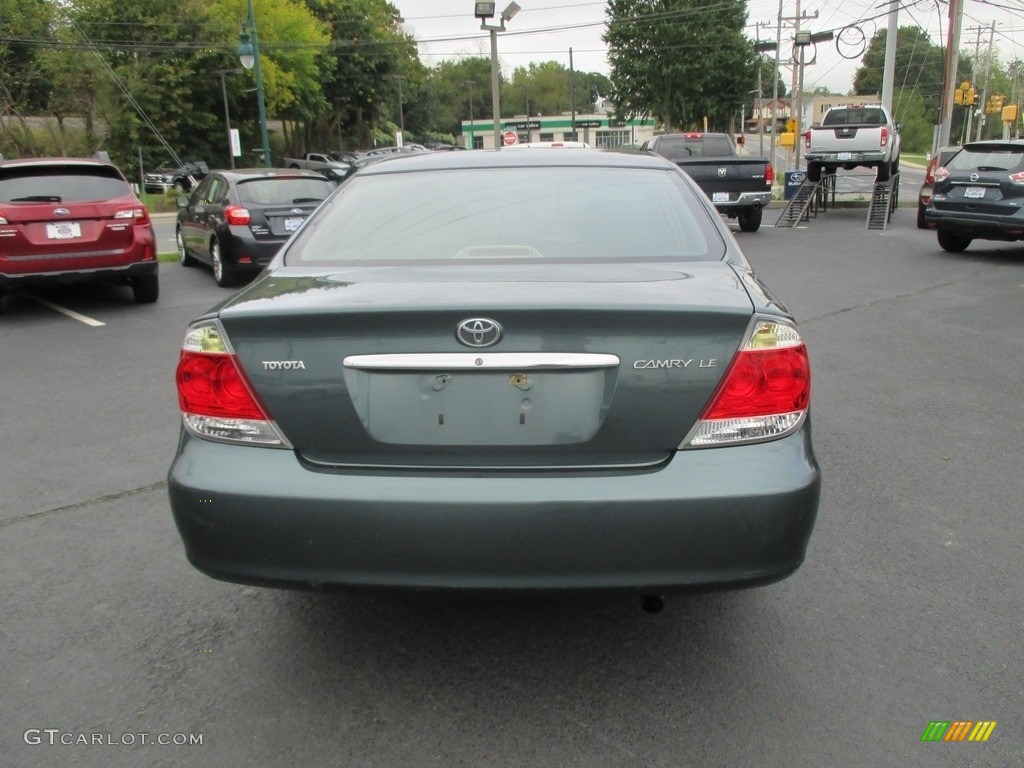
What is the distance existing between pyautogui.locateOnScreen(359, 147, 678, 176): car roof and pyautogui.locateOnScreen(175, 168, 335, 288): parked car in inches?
278

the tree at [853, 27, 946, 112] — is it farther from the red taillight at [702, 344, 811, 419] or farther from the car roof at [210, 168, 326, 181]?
the red taillight at [702, 344, 811, 419]

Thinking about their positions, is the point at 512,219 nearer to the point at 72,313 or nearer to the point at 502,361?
the point at 502,361

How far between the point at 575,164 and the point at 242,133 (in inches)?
Answer: 2072

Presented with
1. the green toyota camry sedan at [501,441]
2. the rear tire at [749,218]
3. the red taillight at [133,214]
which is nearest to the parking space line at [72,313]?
the red taillight at [133,214]

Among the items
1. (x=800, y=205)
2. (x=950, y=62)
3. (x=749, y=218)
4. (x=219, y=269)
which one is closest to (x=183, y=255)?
(x=219, y=269)

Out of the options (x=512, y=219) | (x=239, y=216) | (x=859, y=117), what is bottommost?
(x=239, y=216)

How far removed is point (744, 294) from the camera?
8.84 feet

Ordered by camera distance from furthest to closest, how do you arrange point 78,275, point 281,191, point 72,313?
point 281,191 < point 72,313 < point 78,275

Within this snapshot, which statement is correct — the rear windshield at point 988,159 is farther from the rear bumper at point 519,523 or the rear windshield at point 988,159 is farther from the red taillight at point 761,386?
the rear bumper at point 519,523

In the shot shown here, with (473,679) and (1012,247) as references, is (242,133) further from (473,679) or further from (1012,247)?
(473,679)

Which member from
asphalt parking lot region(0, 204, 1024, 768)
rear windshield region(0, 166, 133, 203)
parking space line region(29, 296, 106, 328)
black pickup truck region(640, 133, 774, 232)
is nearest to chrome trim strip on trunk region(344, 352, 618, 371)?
asphalt parking lot region(0, 204, 1024, 768)

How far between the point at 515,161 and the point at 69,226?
23.5 ft

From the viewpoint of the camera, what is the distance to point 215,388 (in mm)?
2625

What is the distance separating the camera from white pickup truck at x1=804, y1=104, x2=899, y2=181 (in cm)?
1931
